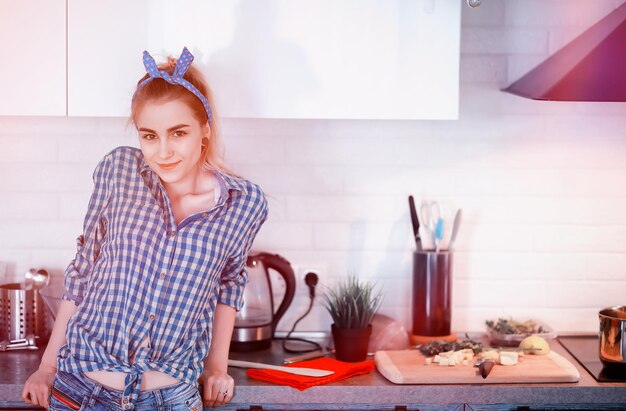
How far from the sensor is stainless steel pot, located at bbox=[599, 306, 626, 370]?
95.3 inches

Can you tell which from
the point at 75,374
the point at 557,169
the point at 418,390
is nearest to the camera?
the point at 75,374

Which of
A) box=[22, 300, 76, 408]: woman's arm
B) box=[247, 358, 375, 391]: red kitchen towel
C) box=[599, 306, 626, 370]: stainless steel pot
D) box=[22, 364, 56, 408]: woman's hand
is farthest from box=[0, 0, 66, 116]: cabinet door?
box=[599, 306, 626, 370]: stainless steel pot

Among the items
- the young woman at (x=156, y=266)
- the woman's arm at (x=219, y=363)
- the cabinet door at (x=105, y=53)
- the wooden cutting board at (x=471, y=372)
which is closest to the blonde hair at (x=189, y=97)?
Answer: the young woman at (x=156, y=266)

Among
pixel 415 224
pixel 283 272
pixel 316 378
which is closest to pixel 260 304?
pixel 283 272

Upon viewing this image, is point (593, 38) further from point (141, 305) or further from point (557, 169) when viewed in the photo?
point (141, 305)

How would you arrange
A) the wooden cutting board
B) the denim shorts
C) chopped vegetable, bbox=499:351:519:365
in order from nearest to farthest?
1. the denim shorts
2. the wooden cutting board
3. chopped vegetable, bbox=499:351:519:365

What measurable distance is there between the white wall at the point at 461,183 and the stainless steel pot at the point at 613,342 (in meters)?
0.44

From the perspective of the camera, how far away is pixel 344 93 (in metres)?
2.42

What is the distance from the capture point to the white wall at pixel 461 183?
285 cm

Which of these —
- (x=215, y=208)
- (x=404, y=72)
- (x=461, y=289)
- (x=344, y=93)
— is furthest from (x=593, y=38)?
(x=215, y=208)

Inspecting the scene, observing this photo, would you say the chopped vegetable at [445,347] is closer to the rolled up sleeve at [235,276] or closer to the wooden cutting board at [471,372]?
the wooden cutting board at [471,372]

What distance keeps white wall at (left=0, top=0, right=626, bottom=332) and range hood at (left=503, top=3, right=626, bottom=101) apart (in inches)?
Answer: 14.9

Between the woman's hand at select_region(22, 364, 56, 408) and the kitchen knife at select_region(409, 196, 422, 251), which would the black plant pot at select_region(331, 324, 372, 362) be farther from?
the woman's hand at select_region(22, 364, 56, 408)

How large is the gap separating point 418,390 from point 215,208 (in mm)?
712
